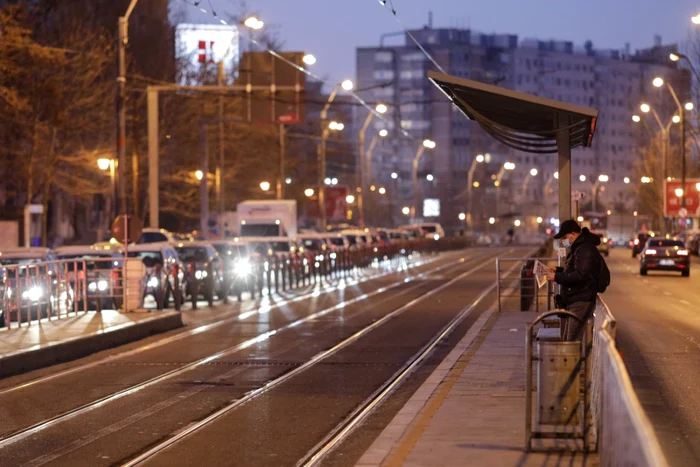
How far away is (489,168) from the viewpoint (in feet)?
622

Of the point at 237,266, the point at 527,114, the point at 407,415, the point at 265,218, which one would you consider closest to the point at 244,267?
the point at 237,266

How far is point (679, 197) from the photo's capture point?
82250 millimetres

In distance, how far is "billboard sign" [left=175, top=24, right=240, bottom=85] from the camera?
61719mm

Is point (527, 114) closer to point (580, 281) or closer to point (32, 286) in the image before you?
point (580, 281)

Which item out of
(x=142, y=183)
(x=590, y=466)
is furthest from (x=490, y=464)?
(x=142, y=183)

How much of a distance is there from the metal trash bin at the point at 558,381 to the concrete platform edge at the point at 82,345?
909cm

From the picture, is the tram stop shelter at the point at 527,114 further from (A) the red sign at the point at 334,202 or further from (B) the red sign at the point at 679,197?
(A) the red sign at the point at 334,202

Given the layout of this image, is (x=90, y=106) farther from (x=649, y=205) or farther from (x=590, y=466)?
(x=649, y=205)

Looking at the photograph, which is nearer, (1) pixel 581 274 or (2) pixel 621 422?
(2) pixel 621 422

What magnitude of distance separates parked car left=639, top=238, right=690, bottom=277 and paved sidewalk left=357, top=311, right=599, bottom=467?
104ft

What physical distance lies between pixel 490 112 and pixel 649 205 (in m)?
98.2

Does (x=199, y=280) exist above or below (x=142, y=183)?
below

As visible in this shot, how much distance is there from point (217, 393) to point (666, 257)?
36003 millimetres

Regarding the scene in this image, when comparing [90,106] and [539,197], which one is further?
[539,197]
